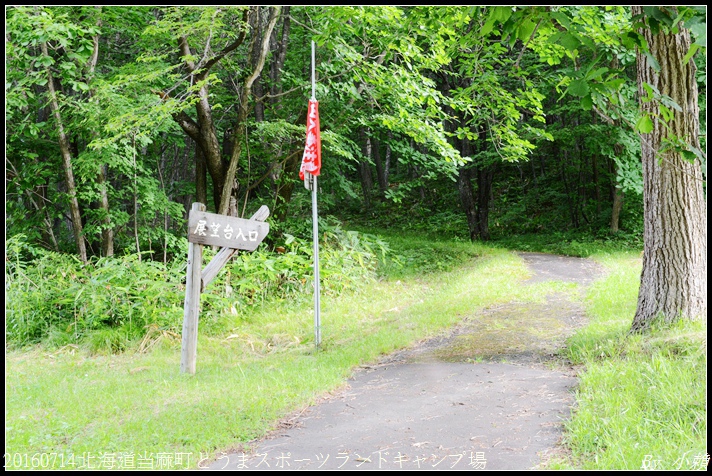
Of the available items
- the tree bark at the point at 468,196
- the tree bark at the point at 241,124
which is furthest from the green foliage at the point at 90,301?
the tree bark at the point at 468,196

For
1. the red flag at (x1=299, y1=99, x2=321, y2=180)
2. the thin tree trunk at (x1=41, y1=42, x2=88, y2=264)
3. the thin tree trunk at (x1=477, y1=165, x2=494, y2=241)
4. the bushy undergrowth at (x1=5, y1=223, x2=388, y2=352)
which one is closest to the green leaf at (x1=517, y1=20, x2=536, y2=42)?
the red flag at (x1=299, y1=99, x2=321, y2=180)

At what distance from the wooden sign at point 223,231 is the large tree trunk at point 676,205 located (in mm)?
4210

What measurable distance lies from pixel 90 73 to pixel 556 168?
17942 millimetres

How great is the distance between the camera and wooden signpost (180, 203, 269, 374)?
6.45 m

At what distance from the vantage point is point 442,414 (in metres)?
4.75

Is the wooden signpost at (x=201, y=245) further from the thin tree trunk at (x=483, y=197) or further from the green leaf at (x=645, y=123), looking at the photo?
the thin tree trunk at (x=483, y=197)

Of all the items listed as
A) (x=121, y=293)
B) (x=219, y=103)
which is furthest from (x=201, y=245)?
(x=219, y=103)

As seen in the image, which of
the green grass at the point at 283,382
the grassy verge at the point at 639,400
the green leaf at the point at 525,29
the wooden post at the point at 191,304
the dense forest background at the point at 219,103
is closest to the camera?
the grassy verge at the point at 639,400

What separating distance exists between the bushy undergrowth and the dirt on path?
3.41 m

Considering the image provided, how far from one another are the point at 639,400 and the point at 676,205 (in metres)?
2.43

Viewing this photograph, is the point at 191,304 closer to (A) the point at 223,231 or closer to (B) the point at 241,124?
(A) the point at 223,231

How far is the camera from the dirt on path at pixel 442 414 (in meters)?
3.92

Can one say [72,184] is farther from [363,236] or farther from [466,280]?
[466,280]

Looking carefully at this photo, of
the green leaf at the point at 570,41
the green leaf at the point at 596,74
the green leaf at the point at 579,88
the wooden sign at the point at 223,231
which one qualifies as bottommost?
the wooden sign at the point at 223,231
